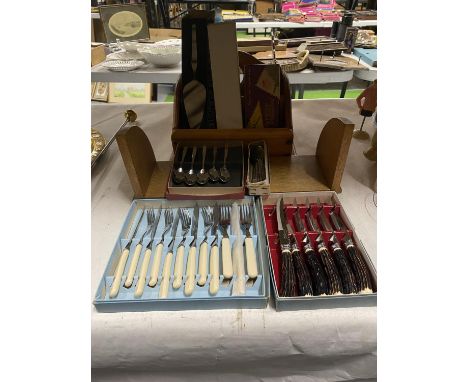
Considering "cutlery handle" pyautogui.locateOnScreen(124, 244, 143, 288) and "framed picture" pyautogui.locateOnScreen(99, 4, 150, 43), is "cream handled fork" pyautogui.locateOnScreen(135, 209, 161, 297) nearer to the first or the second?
"cutlery handle" pyautogui.locateOnScreen(124, 244, 143, 288)

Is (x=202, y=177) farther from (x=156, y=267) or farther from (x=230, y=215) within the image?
(x=156, y=267)

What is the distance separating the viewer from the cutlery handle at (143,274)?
551mm

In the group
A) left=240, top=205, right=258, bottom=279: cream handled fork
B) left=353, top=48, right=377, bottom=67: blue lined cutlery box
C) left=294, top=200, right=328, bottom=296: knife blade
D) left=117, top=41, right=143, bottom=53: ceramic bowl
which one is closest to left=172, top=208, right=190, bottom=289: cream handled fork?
left=240, top=205, right=258, bottom=279: cream handled fork

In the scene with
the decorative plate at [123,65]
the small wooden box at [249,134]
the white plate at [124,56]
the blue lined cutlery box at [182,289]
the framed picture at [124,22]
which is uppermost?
the framed picture at [124,22]

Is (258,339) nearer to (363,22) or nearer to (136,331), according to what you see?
(136,331)

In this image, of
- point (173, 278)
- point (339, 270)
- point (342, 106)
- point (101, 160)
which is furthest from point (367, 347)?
point (342, 106)

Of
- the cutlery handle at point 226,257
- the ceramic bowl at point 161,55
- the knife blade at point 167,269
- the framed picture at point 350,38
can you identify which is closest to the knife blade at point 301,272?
the cutlery handle at point 226,257

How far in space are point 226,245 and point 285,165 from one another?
Result: 322 millimetres

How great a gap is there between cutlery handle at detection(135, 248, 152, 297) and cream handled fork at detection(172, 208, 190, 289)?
0.05m

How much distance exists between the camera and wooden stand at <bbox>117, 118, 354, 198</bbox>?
744 millimetres

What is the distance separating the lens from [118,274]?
579 mm

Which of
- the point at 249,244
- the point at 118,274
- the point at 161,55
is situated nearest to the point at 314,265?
the point at 249,244

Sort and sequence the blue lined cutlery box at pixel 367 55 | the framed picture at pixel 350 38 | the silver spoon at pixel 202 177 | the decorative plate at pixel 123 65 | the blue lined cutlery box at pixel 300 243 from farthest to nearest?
the framed picture at pixel 350 38, the blue lined cutlery box at pixel 367 55, the decorative plate at pixel 123 65, the silver spoon at pixel 202 177, the blue lined cutlery box at pixel 300 243

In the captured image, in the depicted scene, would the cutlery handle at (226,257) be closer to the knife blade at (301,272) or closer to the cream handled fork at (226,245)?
the cream handled fork at (226,245)
